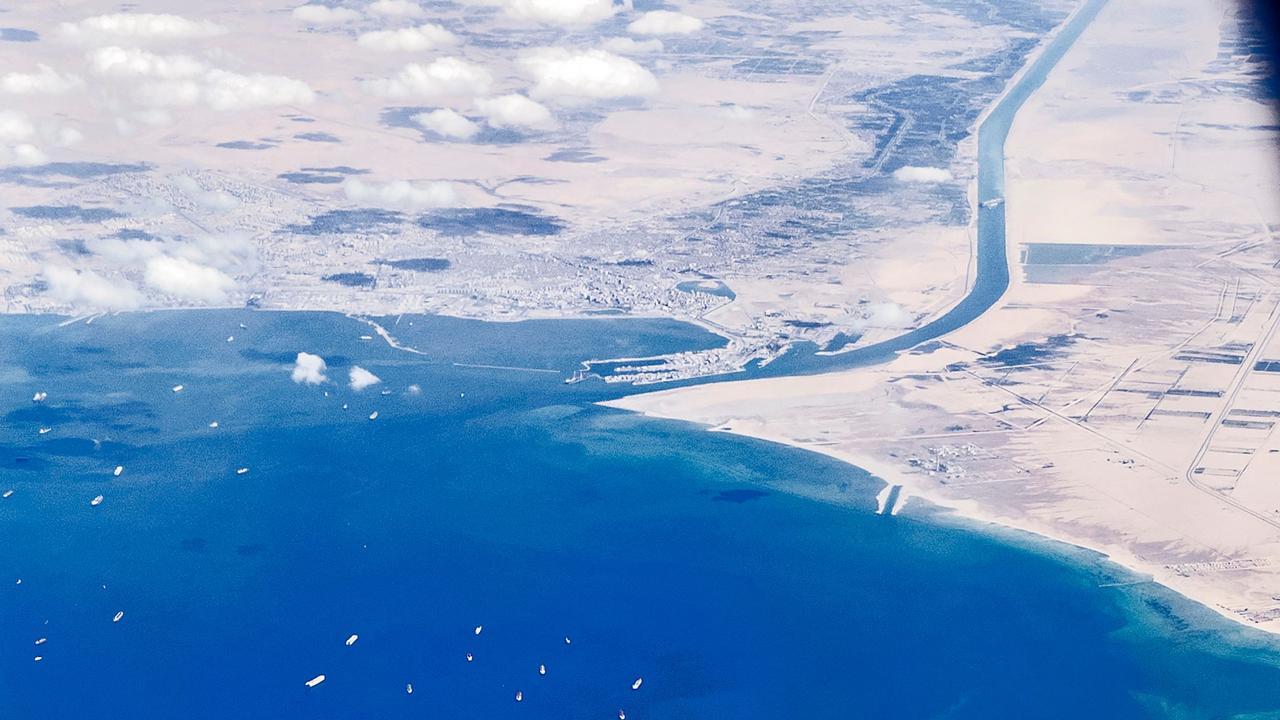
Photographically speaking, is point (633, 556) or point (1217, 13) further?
point (1217, 13)

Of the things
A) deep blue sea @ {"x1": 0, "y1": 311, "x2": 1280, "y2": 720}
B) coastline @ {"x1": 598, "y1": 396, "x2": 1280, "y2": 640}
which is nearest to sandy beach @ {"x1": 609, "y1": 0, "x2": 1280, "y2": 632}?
coastline @ {"x1": 598, "y1": 396, "x2": 1280, "y2": 640}

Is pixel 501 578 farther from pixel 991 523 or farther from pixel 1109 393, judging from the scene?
pixel 1109 393

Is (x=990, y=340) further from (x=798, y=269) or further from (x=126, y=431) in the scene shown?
(x=126, y=431)

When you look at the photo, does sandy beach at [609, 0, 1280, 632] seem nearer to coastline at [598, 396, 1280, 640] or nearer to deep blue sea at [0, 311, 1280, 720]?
coastline at [598, 396, 1280, 640]

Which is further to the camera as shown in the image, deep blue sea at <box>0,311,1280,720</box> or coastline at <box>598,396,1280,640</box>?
coastline at <box>598,396,1280,640</box>

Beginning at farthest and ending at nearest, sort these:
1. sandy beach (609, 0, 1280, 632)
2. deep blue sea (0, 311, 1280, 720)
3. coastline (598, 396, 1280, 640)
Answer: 1. sandy beach (609, 0, 1280, 632)
2. coastline (598, 396, 1280, 640)
3. deep blue sea (0, 311, 1280, 720)

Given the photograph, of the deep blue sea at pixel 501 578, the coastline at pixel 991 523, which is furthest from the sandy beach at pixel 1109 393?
the deep blue sea at pixel 501 578

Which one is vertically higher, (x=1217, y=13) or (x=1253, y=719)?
(x=1217, y=13)

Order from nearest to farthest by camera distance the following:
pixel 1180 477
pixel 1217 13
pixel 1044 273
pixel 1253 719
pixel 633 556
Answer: pixel 1253 719 < pixel 633 556 < pixel 1180 477 < pixel 1044 273 < pixel 1217 13

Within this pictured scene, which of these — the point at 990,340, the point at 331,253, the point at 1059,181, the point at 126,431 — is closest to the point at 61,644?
the point at 126,431

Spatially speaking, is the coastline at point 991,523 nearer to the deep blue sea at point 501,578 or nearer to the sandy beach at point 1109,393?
the sandy beach at point 1109,393
